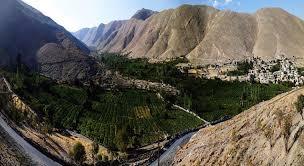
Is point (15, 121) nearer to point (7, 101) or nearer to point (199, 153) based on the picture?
point (7, 101)

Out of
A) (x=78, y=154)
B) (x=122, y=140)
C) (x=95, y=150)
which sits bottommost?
(x=95, y=150)

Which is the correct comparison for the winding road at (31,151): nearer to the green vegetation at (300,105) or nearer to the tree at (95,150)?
the tree at (95,150)

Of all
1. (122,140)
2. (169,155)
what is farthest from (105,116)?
(169,155)

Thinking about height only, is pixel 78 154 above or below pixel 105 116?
above

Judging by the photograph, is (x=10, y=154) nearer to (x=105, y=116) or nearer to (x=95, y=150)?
(x=95, y=150)

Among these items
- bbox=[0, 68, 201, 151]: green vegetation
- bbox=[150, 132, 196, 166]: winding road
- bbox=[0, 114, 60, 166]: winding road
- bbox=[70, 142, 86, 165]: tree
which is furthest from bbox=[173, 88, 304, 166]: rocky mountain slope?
bbox=[0, 68, 201, 151]: green vegetation

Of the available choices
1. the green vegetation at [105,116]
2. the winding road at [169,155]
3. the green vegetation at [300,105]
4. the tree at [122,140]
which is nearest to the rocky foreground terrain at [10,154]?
the winding road at [169,155]

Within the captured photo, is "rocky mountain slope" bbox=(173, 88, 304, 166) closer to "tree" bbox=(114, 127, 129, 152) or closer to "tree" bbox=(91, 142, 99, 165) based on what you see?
"tree" bbox=(91, 142, 99, 165)
